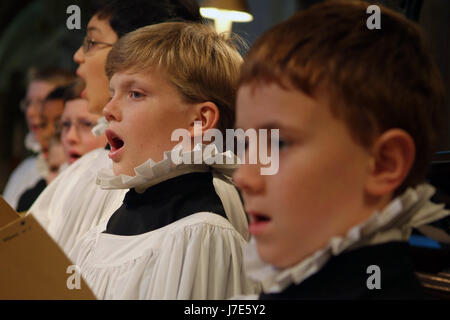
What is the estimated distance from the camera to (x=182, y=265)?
4.58ft

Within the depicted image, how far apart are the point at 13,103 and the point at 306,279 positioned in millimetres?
6651

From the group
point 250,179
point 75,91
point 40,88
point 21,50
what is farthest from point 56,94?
point 21,50

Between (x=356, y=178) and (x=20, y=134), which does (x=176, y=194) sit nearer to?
(x=356, y=178)

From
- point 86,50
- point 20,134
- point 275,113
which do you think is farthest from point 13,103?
point 275,113

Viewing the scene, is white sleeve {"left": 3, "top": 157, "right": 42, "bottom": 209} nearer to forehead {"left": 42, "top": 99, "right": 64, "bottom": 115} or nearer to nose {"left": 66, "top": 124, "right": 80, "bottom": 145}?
forehead {"left": 42, "top": 99, "right": 64, "bottom": 115}

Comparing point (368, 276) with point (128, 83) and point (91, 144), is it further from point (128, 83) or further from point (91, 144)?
point (91, 144)

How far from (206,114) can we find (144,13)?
0.73 meters

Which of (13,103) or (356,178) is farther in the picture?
(13,103)

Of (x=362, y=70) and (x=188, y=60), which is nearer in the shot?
(x=362, y=70)

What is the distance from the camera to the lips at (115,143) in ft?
5.05

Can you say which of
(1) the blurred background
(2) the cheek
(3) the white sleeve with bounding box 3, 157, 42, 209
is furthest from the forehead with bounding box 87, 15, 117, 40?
(1) the blurred background

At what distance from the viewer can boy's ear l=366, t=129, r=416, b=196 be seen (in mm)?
949

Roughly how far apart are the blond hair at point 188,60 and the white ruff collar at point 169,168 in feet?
0.36

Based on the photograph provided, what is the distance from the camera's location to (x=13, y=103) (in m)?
7.01
